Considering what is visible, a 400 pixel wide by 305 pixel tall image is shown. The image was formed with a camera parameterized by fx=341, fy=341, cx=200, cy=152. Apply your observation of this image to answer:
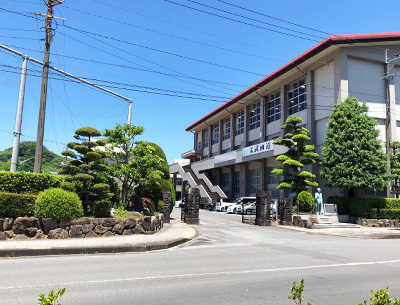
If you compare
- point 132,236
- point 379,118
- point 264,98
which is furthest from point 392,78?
point 132,236

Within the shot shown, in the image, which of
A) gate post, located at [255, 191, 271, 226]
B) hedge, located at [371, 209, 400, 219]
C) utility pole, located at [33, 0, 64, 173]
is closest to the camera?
utility pole, located at [33, 0, 64, 173]

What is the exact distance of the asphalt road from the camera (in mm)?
5500

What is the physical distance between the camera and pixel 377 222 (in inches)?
917

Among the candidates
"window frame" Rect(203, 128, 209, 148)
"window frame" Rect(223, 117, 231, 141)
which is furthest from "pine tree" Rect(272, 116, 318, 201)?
"window frame" Rect(203, 128, 209, 148)

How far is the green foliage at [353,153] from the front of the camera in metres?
23.2

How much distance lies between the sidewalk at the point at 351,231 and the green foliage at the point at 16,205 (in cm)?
1456

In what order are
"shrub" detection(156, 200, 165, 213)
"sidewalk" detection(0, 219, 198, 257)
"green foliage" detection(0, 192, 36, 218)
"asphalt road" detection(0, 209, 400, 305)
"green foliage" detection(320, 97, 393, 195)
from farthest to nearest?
"green foliage" detection(320, 97, 393, 195)
"shrub" detection(156, 200, 165, 213)
"green foliage" detection(0, 192, 36, 218)
"sidewalk" detection(0, 219, 198, 257)
"asphalt road" detection(0, 209, 400, 305)

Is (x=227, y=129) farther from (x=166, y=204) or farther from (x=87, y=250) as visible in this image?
(x=87, y=250)

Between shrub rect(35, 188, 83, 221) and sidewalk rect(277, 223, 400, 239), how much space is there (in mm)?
13242

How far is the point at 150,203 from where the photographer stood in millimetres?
18531

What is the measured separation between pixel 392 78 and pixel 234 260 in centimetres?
2634

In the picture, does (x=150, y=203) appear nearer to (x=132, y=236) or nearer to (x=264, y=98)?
(x=132, y=236)

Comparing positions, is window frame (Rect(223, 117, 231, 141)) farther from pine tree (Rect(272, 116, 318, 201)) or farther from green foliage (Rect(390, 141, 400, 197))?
green foliage (Rect(390, 141, 400, 197))

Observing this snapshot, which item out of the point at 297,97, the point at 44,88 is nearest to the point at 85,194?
the point at 44,88
